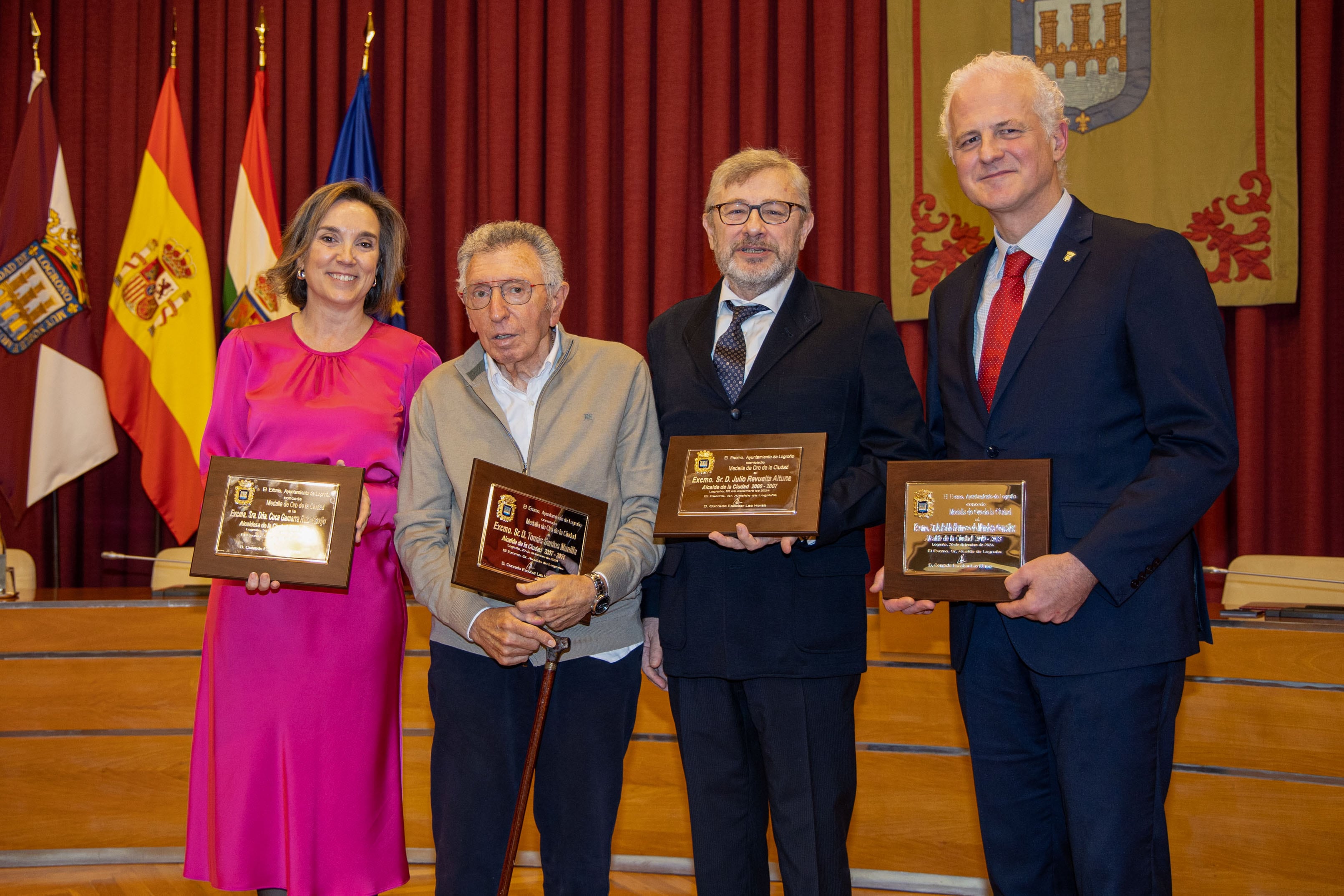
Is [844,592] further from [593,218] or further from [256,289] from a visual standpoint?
[256,289]

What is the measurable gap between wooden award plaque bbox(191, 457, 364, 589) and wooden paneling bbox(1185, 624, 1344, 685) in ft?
7.12

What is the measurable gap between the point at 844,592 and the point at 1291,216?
3.28m

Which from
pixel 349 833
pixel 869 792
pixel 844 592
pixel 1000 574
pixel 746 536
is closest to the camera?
pixel 1000 574

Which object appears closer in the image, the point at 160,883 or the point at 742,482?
the point at 742,482

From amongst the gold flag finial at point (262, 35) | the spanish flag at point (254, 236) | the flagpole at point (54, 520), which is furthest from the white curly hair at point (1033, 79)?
the flagpole at point (54, 520)

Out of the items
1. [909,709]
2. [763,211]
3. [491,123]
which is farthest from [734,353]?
[491,123]

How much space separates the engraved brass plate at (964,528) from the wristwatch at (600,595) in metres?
0.56

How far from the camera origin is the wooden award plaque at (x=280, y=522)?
2.18 meters

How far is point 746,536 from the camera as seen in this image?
1924 mm

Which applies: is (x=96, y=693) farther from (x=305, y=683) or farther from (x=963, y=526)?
(x=963, y=526)

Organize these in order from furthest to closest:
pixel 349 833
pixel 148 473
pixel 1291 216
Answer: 1. pixel 148 473
2. pixel 1291 216
3. pixel 349 833

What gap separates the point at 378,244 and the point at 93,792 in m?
2.21

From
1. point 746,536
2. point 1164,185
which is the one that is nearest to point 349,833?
point 746,536

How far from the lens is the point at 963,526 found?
5.92ft
